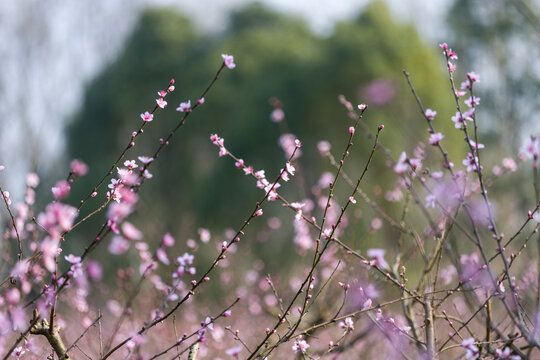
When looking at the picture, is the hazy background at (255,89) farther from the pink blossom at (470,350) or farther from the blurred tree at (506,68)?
the pink blossom at (470,350)

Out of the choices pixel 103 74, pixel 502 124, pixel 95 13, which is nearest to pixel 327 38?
pixel 502 124

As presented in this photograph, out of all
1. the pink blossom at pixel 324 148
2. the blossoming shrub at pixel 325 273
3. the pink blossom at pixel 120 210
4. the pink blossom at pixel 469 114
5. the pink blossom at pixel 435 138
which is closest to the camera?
the pink blossom at pixel 120 210

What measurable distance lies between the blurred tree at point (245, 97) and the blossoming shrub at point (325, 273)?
347 centimetres

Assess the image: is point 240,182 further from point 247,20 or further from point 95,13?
point 247,20

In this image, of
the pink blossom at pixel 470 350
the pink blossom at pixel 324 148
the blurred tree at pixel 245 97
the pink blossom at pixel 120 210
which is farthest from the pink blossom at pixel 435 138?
the blurred tree at pixel 245 97

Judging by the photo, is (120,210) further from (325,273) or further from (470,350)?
(325,273)

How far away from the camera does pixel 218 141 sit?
1.92 m

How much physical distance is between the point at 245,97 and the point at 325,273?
10527 mm

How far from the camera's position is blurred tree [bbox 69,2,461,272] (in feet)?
38.2

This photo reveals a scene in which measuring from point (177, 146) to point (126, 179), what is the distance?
49.5 feet

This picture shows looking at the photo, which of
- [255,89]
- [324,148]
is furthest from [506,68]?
[324,148]

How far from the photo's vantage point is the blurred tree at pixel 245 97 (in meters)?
11.6

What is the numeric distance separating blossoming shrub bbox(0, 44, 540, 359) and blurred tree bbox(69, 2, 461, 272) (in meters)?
3.47

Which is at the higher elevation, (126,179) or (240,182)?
(240,182)
